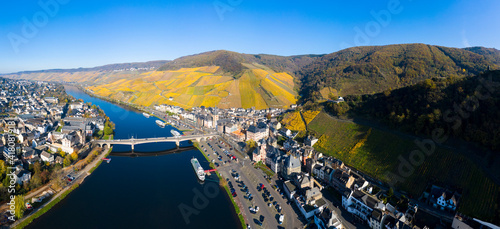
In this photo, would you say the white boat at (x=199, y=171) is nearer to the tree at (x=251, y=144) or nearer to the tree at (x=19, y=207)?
the tree at (x=251, y=144)

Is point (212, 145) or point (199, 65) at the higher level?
point (199, 65)

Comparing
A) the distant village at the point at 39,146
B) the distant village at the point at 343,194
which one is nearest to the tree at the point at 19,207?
the distant village at the point at 39,146

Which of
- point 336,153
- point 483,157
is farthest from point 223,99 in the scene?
point 483,157

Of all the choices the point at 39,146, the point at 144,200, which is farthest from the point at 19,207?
the point at 39,146

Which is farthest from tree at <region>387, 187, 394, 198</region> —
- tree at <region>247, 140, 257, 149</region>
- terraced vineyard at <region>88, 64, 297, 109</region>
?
terraced vineyard at <region>88, 64, 297, 109</region>

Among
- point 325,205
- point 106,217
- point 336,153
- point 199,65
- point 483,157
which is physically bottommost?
A: point 106,217

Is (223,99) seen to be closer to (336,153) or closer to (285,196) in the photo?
(336,153)

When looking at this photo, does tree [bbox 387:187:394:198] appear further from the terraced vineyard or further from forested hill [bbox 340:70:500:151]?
the terraced vineyard
